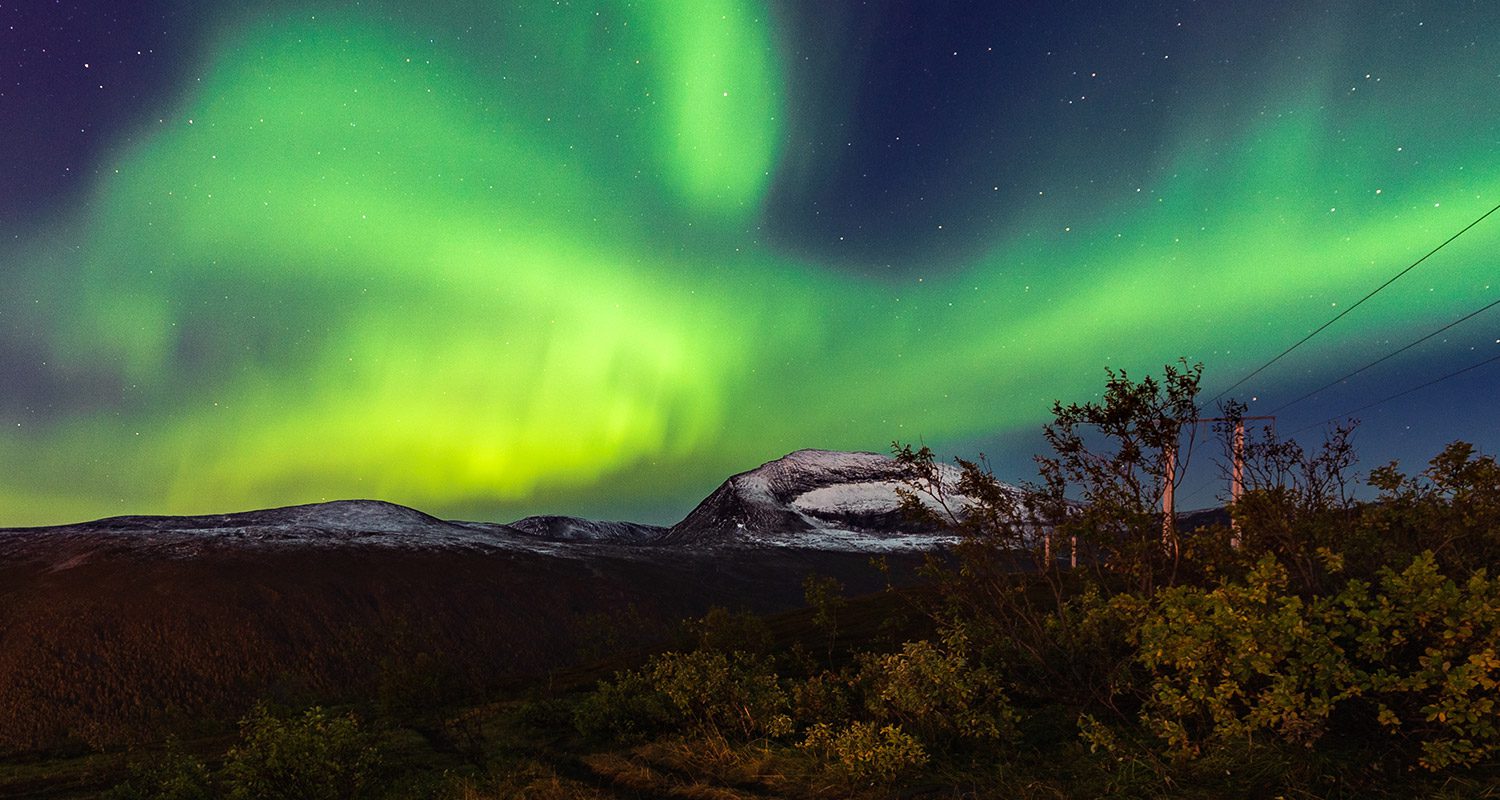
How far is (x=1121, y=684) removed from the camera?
12.3 metres

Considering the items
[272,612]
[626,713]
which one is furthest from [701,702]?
[272,612]

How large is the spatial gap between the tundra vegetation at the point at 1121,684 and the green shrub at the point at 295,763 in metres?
0.05

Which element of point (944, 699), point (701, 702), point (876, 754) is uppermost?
point (944, 699)

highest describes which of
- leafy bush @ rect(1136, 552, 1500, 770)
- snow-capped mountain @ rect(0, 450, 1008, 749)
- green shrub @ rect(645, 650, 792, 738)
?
leafy bush @ rect(1136, 552, 1500, 770)

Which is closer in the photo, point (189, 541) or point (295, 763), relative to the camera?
point (295, 763)

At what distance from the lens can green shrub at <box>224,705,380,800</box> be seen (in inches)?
607

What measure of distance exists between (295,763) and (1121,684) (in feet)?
55.2

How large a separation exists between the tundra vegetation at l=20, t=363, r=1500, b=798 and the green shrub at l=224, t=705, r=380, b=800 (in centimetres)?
5

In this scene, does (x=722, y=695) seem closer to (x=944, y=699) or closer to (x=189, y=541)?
(x=944, y=699)

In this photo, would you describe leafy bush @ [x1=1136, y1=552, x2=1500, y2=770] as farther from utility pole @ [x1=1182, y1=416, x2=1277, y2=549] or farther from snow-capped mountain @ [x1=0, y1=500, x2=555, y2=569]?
snow-capped mountain @ [x1=0, y1=500, x2=555, y2=569]

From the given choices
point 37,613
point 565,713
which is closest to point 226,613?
point 37,613

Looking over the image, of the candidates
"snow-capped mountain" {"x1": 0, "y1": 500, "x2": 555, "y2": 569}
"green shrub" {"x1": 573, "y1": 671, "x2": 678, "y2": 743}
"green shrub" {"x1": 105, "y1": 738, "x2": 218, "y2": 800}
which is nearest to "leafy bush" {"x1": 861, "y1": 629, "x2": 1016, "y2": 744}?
"green shrub" {"x1": 573, "y1": 671, "x2": 678, "y2": 743}

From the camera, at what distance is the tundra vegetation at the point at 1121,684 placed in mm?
8375

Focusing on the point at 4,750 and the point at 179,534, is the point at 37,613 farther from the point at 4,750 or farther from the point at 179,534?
the point at 179,534
